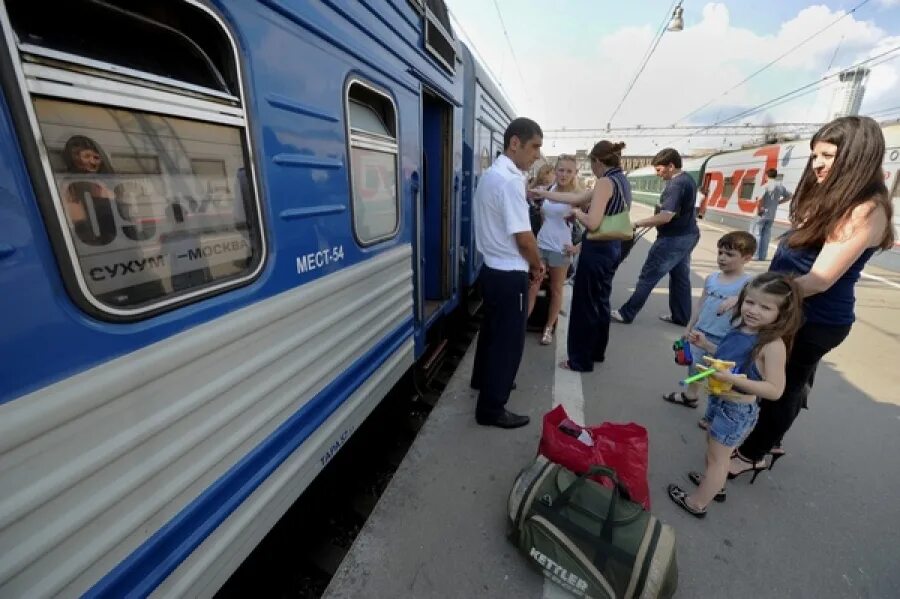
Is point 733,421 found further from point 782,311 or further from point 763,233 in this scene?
point 763,233

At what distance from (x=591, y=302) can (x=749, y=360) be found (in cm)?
156

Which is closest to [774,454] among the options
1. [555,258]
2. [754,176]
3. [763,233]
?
[555,258]

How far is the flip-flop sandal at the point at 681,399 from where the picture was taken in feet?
10.3

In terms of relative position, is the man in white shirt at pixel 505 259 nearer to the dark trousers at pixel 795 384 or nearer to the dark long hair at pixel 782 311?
the dark long hair at pixel 782 311

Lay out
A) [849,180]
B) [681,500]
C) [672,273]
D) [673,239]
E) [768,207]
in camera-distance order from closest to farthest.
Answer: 1. [849,180]
2. [681,500]
3. [673,239]
4. [672,273]
5. [768,207]

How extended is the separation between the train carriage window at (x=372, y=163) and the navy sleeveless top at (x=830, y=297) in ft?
7.39

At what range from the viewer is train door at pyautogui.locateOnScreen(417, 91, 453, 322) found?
372 cm

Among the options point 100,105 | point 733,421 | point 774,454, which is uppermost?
point 100,105

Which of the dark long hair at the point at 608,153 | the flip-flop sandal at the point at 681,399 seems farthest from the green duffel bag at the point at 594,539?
the dark long hair at the point at 608,153

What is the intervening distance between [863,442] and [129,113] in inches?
175

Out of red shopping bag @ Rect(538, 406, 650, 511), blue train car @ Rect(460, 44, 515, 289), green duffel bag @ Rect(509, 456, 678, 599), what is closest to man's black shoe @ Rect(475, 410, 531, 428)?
red shopping bag @ Rect(538, 406, 650, 511)

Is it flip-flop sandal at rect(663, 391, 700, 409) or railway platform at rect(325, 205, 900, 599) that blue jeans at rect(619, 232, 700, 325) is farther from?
flip-flop sandal at rect(663, 391, 700, 409)

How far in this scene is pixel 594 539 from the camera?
1.64 m

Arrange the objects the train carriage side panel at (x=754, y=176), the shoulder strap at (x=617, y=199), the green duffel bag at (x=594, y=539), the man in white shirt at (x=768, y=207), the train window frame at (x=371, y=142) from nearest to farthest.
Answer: the green duffel bag at (x=594, y=539) → the train window frame at (x=371, y=142) → the shoulder strap at (x=617, y=199) → the man in white shirt at (x=768, y=207) → the train carriage side panel at (x=754, y=176)
